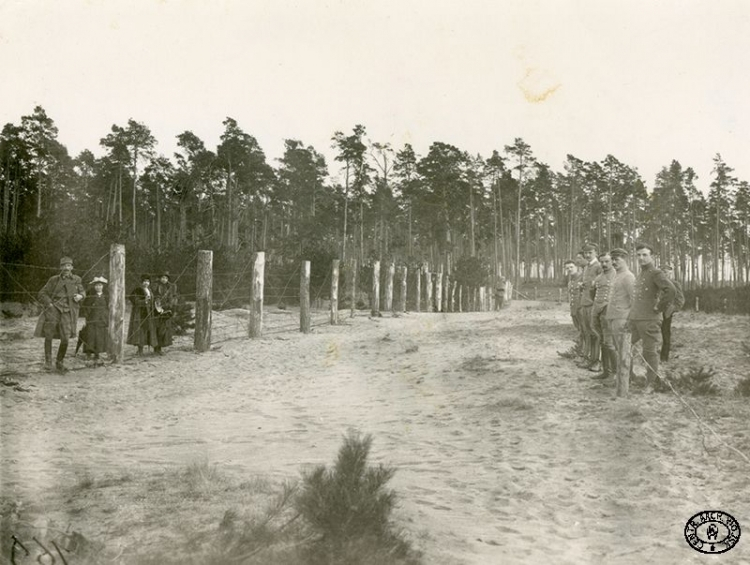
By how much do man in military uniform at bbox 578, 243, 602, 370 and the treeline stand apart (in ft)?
45.5

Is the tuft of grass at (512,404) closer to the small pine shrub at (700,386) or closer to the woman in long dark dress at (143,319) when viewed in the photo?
the small pine shrub at (700,386)

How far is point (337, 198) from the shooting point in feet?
149

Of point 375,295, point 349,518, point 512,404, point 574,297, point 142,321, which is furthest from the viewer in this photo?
point 375,295

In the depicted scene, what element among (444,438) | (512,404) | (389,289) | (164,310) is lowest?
(444,438)

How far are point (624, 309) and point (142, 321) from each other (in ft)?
25.2

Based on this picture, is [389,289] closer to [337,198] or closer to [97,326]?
[97,326]

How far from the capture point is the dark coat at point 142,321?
433 inches

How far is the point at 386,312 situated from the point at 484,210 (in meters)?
41.9

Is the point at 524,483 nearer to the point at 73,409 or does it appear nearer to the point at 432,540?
the point at 432,540

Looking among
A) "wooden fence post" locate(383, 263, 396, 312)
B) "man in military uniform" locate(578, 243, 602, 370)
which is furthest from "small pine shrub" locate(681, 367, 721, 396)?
"wooden fence post" locate(383, 263, 396, 312)

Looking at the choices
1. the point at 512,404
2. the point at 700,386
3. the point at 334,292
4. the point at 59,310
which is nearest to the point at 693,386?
the point at 700,386

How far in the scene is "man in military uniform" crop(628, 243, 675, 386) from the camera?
7508mm

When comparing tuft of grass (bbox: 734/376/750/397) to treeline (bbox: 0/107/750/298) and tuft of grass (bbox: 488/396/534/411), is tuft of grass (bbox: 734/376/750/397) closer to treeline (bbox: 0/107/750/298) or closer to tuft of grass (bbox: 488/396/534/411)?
tuft of grass (bbox: 488/396/534/411)

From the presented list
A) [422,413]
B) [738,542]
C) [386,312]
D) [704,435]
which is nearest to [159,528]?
[738,542]
